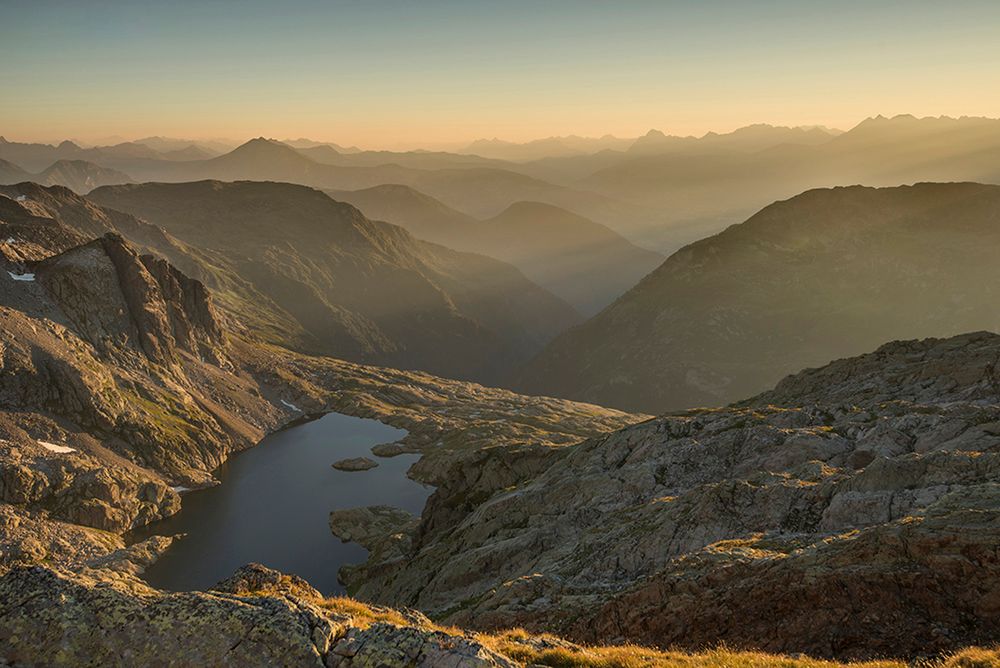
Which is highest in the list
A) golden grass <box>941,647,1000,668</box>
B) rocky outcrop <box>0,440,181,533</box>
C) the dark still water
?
golden grass <box>941,647,1000,668</box>

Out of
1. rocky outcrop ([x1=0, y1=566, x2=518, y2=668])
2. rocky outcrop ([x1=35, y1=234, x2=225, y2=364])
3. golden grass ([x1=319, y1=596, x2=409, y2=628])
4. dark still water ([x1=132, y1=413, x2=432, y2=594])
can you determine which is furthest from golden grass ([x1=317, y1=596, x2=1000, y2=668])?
rocky outcrop ([x1=35, y1=234, x2=225, y2=364])

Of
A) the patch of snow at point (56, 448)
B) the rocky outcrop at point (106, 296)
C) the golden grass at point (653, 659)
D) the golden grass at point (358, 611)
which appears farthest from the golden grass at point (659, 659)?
the rocky outcrop at point (106, 296)

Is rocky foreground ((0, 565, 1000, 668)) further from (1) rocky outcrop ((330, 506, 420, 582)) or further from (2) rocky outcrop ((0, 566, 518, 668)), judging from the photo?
(1) rocky outcrop ((330, 506, 420, 582))

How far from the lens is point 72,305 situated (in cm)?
17675

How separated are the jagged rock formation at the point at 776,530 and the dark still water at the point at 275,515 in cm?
5677

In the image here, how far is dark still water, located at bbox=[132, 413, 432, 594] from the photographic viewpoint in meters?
124

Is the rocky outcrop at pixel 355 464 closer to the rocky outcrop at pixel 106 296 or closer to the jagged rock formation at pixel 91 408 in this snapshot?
the jagged rock formation at pixel 91 408

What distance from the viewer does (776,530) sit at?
37562 millimetres

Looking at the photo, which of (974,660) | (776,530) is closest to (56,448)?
(776,530)

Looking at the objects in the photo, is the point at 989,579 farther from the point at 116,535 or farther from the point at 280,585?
the point at 116,535

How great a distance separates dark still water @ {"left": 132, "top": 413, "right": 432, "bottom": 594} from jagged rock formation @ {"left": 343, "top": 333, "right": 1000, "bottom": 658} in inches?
2235

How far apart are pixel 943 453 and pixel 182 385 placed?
210309 millimetres

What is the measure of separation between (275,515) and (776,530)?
14211 centimetres

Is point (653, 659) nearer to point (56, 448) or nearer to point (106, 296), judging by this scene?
point (56, 448)
